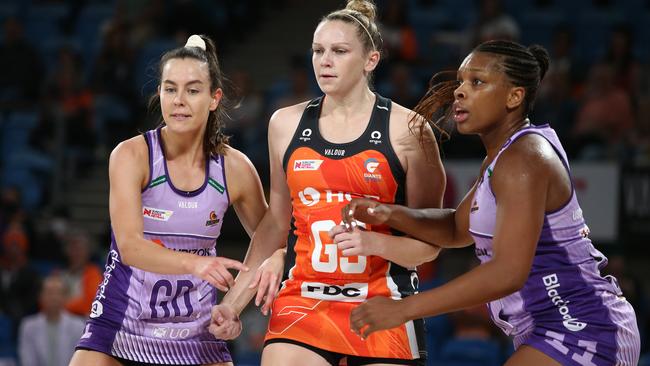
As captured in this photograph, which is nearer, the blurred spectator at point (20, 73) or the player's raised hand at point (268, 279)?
the player's raised hand at point (268, 279)

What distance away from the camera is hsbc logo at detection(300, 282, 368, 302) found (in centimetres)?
429

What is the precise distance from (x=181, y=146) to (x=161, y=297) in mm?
709

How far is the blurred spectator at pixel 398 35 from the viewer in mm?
11164

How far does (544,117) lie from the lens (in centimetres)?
963

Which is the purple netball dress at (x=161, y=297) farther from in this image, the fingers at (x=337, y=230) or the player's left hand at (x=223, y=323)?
the fingers at (x=337, y=230)

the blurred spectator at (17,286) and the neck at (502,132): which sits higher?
the neck at (502,132)

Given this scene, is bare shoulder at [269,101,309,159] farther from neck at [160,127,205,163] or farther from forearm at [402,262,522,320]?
forearm at [402,262,522,320]

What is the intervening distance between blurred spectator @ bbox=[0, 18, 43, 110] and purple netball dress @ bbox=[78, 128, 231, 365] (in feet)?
27.2

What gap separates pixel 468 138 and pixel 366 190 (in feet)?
17.1

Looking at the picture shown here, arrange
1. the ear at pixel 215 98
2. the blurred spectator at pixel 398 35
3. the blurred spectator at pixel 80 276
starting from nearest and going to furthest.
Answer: the ear at pixel 215 98
the blurred spectator at pixel 80 276
the blurred spectator at pixel 398 35

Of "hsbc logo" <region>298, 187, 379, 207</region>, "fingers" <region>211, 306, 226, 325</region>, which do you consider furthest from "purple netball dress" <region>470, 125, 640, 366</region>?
"fingers" <region>211, 306, 226, 325</region>

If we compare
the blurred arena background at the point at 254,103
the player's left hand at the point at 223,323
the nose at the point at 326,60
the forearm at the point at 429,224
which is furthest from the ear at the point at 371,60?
the blurred arena background at the point at 254,103

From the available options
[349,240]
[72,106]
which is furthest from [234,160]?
[72,106]

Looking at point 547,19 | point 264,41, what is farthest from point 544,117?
point 264,41
